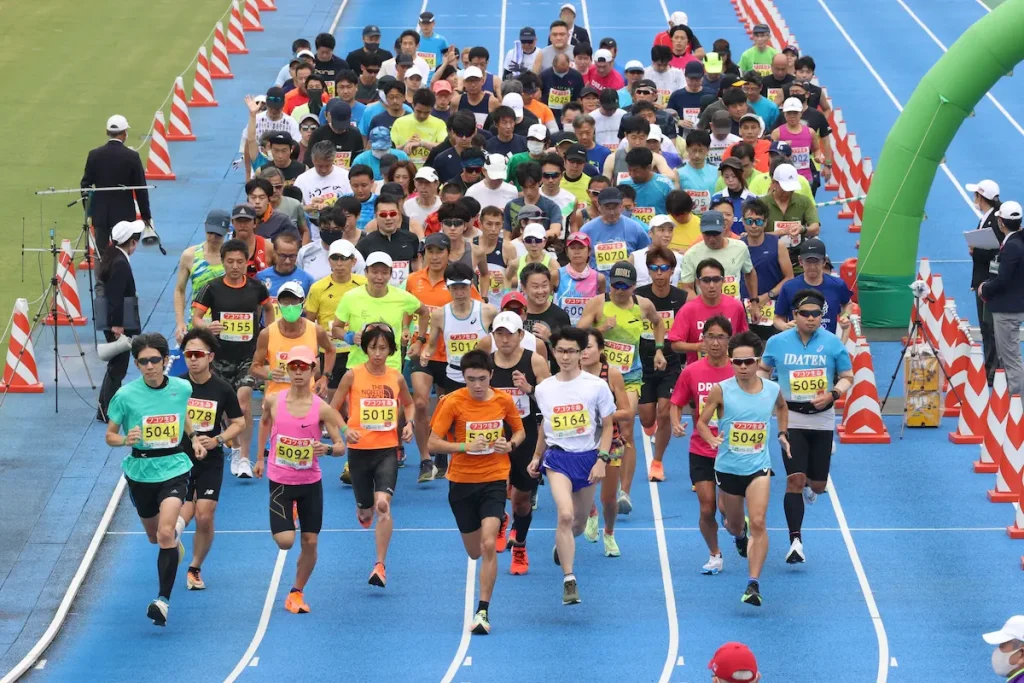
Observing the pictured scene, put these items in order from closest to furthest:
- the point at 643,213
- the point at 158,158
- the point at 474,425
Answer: the point at 474,425 < the point at 643,213 < the point at 158,158

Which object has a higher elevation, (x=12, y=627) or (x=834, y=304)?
(x=834, y=304)

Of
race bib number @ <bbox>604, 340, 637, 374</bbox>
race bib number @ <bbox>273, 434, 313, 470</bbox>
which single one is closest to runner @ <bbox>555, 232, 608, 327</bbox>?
race bib number @ <bbox>604, 340, 637, 374</bbox>

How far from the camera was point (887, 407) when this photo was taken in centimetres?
1828

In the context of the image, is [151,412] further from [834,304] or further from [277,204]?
[834,304]

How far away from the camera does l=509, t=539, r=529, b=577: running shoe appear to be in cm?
1490

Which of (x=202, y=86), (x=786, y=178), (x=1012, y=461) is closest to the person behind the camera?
(x=1012, y=461)

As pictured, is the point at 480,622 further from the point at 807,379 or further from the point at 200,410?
the point at 807,379

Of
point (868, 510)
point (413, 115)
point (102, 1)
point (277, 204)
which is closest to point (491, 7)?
point (102, 1)

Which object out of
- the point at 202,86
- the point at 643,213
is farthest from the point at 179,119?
the point at 643,213

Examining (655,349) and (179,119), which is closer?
(655,349)

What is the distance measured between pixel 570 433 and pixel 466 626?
1628 millimetres

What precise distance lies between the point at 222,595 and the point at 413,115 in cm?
745

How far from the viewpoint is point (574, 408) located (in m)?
13.8

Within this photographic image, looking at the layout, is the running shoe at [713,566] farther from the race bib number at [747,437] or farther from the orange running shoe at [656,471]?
the orange running shoe at [656,471]
